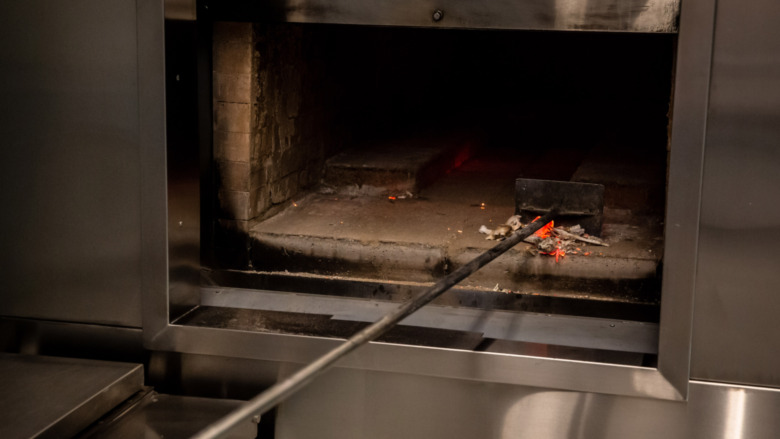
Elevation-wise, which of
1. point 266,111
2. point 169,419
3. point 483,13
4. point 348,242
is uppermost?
point 483,13

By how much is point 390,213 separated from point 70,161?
0.89 m

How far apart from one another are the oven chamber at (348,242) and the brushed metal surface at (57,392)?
0.14 metres

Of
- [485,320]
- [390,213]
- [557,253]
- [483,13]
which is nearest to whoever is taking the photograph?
[483,13]

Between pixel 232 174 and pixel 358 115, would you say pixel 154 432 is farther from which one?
pixel 358 115

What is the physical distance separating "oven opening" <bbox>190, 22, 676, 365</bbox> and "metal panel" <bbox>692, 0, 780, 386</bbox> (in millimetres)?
164

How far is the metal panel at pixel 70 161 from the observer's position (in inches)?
70.2

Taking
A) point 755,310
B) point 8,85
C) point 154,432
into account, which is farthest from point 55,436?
point 755,310

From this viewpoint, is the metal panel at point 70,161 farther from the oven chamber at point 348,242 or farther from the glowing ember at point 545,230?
the glowing ember at point 545,230

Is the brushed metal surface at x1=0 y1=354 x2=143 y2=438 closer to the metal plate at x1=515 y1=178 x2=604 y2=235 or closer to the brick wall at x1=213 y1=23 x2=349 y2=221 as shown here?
the brick wall at x1=213 y1=23 x2=349 y2=221

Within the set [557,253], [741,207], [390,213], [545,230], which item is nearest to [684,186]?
[741,207]

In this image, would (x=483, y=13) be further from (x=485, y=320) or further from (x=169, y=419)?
(x=169, y=419)

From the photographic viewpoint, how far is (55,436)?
1495 millimetres

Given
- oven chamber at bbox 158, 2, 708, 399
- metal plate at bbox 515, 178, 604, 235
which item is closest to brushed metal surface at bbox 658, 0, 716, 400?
oven chamber at bbox 158, 2, 708, 399

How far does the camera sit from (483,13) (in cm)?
167
